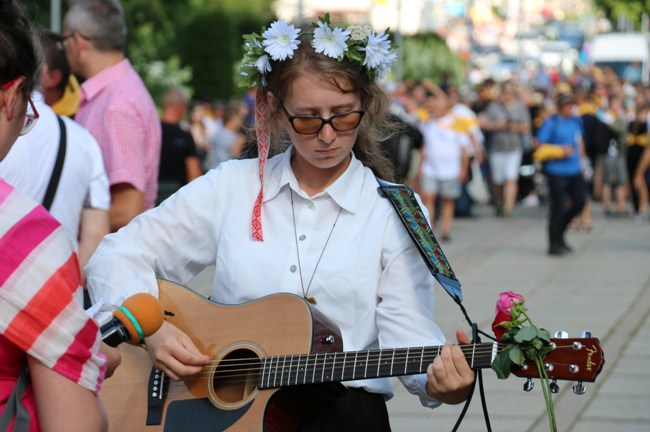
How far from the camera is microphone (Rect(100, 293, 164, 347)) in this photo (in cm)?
264

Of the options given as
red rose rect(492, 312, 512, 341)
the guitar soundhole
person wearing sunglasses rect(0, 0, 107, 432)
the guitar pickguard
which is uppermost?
person wearing sunglasses rect(0, 0, 107, 432)

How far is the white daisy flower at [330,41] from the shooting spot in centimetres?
352

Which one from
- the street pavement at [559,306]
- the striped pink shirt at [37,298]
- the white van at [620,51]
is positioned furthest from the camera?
the white van at [620,51]

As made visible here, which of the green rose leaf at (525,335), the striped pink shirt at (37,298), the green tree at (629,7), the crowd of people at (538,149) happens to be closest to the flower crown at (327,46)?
the green rose leaf at (525,335)

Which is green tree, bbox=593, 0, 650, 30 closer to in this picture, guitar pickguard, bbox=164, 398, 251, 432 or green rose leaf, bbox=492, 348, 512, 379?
guitar pickguard, bbox=164, 398, 251, 432

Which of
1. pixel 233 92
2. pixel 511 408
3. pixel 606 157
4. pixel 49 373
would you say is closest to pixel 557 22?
pixel 233 92

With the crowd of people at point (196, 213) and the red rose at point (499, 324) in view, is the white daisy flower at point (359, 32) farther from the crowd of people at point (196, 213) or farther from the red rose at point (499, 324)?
the red rose at point (499, 324)

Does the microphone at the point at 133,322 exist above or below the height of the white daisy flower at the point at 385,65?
below

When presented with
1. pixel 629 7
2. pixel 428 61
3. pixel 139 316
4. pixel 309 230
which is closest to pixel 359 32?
pixel 309 230

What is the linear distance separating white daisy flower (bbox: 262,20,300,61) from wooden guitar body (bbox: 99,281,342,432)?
2.35 feet

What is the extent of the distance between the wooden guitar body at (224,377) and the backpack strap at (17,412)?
1.11 metres

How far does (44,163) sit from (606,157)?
16.1 meters

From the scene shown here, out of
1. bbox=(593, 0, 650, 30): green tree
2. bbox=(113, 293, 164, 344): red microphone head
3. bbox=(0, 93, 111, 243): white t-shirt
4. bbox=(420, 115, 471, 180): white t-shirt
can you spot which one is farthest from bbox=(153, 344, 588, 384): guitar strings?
bbox=(593, 0, 650, 30): green tree

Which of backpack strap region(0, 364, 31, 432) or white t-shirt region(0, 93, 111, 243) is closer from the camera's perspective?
backpack strap region(0, 364, 31, 432)
